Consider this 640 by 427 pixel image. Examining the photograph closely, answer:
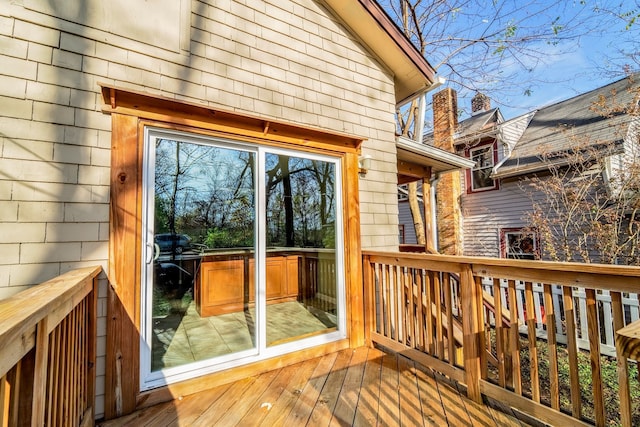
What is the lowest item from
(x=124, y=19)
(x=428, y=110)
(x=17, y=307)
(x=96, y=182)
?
(x=17, y=307)

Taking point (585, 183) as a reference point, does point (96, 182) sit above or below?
below

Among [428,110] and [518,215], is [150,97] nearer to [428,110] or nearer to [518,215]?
[518,215]

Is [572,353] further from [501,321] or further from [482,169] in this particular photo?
[482,169]

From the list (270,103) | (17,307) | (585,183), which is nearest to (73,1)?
(270,103)

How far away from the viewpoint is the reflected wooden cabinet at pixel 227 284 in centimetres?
281

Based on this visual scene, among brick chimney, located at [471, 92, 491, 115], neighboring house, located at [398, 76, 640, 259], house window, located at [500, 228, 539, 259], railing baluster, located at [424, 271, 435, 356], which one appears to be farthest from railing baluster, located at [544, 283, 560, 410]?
brick chimney, located at [471, 92, 491, 115]

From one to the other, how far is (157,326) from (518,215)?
Result: 9.34m

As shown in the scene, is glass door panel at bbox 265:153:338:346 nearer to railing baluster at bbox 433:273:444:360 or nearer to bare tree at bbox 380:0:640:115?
railing baluster at bbox 433:273:444:360

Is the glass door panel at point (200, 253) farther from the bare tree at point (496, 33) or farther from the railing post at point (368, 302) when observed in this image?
the bare tree at point (496, 33)

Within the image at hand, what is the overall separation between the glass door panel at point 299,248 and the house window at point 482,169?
7.94 m

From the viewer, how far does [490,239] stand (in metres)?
9.42

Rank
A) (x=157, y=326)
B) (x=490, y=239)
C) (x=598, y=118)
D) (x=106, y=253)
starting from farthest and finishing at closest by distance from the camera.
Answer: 1. (x=490, y=239)
2. (x=598, y=118)
3. (x=157, y=326)
4. (x=106, y=253)

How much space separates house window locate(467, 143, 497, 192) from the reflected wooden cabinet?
873 centimetres

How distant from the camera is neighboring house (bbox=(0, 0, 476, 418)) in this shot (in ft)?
6.97
